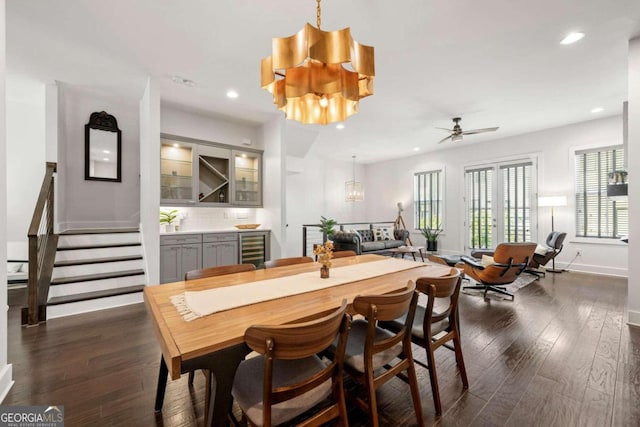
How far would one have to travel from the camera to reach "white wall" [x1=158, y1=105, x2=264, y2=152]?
4641 mm

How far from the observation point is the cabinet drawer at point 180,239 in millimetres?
4059

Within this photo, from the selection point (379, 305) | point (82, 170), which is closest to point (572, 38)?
point (379, 305)

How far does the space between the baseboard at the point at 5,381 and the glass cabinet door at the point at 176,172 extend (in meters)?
2.85

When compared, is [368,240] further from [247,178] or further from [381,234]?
[247,178]

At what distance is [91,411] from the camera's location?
66.1 inches

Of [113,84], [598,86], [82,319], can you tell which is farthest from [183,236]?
[598,86]

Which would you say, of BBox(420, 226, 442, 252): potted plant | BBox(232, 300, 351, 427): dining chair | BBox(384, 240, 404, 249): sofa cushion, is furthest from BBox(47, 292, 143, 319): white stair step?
BBox(420, 226, 442, 252): potted plant

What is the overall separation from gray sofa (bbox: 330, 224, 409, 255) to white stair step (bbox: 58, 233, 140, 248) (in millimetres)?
4164

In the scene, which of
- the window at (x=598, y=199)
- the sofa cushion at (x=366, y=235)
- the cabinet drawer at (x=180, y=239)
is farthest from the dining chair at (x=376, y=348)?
the window at (x=598, y=199)

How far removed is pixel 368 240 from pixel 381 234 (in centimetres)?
43

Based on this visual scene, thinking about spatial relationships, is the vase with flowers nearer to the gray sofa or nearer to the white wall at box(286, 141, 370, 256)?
the gray sofa

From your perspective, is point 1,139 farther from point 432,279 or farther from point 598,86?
point 598,86

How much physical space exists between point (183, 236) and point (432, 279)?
3807 millimetres

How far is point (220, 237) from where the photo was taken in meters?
4.60
